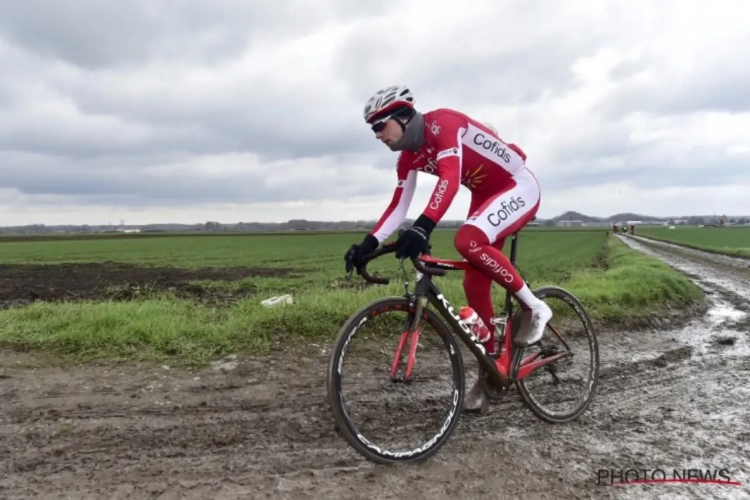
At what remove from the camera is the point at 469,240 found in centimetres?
354

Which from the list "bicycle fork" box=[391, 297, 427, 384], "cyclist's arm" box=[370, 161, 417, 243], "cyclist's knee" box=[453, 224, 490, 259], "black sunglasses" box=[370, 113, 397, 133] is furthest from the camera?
"cyclist's arm" box=[370, 161, 417, 243]

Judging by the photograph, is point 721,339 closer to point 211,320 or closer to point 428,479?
point 428,479

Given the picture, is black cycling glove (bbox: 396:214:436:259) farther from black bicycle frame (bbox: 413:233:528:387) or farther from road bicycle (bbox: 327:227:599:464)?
black bicycle frame (bbox: 413:233:528:387)

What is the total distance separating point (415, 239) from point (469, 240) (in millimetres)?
665

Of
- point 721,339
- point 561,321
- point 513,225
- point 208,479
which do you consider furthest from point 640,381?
point 208,479

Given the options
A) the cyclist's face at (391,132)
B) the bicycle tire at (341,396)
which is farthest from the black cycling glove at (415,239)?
the cyclist's face at (391,132)

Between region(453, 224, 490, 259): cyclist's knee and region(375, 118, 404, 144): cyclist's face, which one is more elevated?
region(375, 118, 404, 144): cyclist's face

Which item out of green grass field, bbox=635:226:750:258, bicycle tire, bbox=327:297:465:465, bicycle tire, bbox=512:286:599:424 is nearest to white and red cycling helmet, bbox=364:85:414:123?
bicycle tire, bbox=327:297:465:465

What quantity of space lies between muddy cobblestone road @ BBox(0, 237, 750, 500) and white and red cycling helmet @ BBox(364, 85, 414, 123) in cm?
223

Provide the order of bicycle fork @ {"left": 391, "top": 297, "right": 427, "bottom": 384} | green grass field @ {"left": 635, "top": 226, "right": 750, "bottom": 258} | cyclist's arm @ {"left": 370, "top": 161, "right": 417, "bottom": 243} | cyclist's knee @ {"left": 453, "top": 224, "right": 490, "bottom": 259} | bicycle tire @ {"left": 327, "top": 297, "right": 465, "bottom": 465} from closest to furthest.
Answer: bicycle tire @ {"left": 327, "top": 297, "right": 465, "bottom": 465} < bicycle fork @ {"left": 391, "top": 297, "right": 427, "bottom": 384} < cyclist's knee @ {"left": 453, "top": 224, "right": 490, "bottom": 259} < cyclist's arm @ {"left": 370, "top": 161, "right": 417, "bottom": 243} < green grass field @ {"left": 635, "top": 226, "right": 750, "bottom": 258}

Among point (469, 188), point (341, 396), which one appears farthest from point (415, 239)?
point (469, 188)

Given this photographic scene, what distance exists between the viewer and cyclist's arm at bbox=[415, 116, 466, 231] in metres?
3.15

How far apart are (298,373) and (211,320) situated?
2.04 metres

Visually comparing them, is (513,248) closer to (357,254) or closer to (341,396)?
(357,254)
